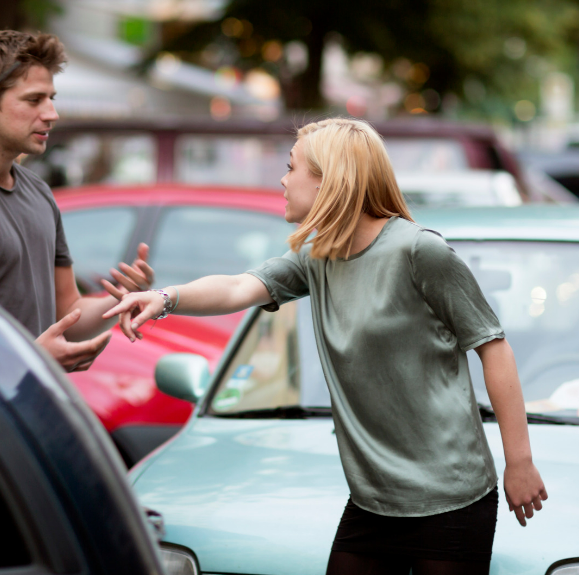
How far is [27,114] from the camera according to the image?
261 cm

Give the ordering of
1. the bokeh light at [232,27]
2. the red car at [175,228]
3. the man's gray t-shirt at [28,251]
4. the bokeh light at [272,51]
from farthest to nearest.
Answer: the bokeh light at [272,51]
the bokeh light at [232,27]
the red car at [175,228]
the man's gray t-shirt at [28,251]

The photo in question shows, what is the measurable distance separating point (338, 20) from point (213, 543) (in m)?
14.1

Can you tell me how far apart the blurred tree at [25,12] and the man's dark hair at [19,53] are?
9116 mm

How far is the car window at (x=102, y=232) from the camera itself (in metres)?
5.59

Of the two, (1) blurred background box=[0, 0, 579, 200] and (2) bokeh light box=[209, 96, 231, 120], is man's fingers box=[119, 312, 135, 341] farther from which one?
(2) bokeh light box=[209, 96, 231, 120]

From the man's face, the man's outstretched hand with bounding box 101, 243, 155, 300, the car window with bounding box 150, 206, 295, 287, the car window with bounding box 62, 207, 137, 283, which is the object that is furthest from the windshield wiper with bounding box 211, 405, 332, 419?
the car window with bounding box 62, 207, 137, 283

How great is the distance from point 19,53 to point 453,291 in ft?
4.79

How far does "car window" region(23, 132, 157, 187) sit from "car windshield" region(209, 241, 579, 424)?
674 cm

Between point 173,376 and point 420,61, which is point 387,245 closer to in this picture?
point 173,376

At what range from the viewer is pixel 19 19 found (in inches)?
465

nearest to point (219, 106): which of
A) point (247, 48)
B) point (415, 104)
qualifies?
point (415, 104)

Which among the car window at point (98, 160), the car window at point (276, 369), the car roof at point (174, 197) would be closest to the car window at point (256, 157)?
the car window at point (98, 160)

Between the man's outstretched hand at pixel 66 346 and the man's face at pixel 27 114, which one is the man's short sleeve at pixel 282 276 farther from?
the man's face at pixel 27 114

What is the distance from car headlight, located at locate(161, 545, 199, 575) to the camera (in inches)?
91.2
